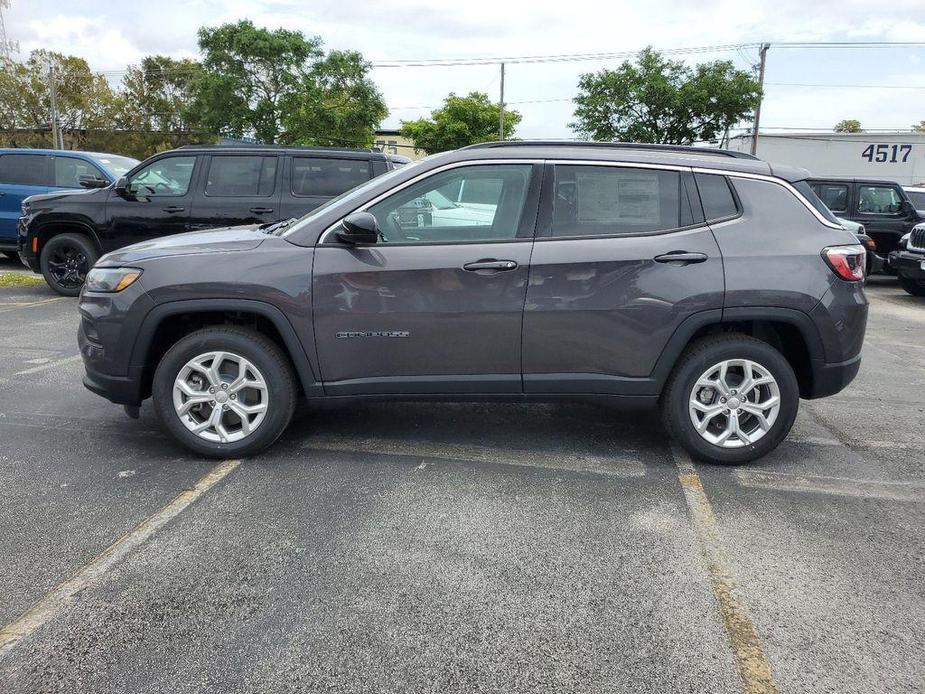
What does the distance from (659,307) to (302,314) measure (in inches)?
77.0

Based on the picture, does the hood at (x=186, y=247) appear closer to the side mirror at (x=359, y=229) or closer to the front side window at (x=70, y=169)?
the side mirror at (x=359, y=229)

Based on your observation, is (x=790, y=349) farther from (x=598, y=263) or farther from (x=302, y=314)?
(x=302, y=314)

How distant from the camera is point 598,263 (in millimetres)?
3984

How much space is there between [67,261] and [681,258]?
8463 millimetres

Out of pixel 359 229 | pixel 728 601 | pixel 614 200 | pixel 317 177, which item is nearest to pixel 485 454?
pixel 359 229

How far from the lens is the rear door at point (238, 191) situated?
8.66 metres

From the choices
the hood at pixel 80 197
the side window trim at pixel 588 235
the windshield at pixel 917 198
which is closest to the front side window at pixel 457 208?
the side window trim at pixel 588 235

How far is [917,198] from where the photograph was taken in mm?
14711

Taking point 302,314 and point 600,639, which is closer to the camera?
point 600,639

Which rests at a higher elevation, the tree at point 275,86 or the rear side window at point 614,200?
the tree at point 275,86

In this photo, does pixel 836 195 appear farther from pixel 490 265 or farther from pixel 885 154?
pixel 885 154

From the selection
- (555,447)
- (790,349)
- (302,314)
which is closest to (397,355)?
(302,314)

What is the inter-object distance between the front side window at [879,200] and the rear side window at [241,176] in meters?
11.1

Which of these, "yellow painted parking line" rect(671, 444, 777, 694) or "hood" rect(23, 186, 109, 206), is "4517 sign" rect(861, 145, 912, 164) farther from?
"yellow painted parking line" rect(671, 444, 777, 694)
